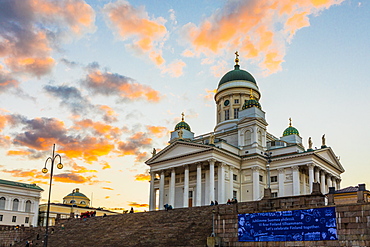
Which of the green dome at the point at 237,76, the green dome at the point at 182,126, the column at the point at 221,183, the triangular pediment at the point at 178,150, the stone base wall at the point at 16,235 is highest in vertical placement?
the green dome at the point at 237,76

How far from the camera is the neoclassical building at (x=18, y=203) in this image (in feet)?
230

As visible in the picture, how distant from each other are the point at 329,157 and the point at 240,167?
45.8 feet

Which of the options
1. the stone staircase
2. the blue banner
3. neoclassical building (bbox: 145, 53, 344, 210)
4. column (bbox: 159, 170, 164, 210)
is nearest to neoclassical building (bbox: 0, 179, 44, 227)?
the stone staircase

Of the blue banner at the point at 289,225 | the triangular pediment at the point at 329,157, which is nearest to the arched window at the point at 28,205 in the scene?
the triangular pediment at the point at 329,157

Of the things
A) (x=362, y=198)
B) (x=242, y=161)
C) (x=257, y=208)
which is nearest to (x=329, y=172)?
(x=242, y=161)

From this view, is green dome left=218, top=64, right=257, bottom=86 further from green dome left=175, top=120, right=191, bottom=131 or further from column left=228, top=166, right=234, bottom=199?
column left=228, top=166, right=234, bottom=199

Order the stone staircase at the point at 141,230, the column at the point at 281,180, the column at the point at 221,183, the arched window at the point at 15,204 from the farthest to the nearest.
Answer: the arched window at the point at 15,204 → the column at the point at 281,180 → the column at the point at 221,183 → the stone staircase at the point at 141,230

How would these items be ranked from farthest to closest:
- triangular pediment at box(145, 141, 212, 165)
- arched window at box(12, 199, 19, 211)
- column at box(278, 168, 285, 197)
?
1. arched window at box(12, 199, 19, 211)
2. column at box(278, 168, 285, 197)
3. triangular pediment at box(145, 141, 212, 165)

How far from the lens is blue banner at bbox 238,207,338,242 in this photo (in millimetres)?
22891

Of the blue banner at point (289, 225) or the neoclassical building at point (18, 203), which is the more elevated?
the neoclassical building at point (18, 203)

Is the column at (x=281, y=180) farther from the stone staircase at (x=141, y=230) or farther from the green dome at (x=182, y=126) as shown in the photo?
the stone staircase at (x=141, y=230)

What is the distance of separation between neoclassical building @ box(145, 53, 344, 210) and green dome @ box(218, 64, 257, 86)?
10.2 m

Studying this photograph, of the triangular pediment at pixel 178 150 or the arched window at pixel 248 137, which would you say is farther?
the arched window at pixel 248 137

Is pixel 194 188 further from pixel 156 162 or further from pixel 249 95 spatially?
pixel 249 95
